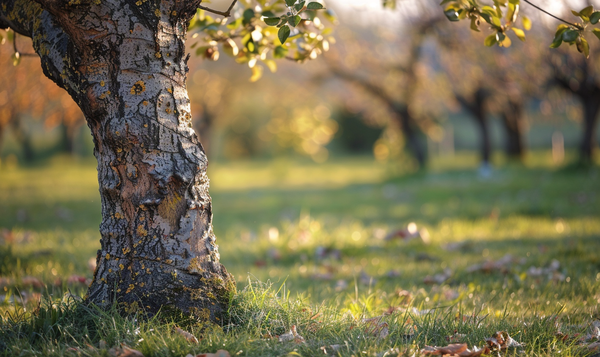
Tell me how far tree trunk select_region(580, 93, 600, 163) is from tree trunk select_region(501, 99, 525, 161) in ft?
15.4

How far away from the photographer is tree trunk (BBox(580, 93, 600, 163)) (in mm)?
10922

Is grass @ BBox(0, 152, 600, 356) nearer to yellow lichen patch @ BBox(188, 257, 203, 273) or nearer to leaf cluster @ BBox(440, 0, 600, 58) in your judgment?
yellow lichen patch @ BBox(188, 257, 203, 273)

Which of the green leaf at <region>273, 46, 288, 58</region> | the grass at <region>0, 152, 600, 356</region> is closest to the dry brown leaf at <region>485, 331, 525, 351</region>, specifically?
the grass at <region>0, 152, 600, 356</region>

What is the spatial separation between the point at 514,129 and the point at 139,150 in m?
17.3

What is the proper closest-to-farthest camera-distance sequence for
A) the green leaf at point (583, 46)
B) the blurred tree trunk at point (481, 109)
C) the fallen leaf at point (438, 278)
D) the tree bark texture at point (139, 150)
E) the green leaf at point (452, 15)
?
1. the tree bark texture at point (139, 150)
2. the green leaf at point (583, 46)
3. the green leaf at point (452, 15)
4. the fallen leaf at point (438, 278)
5. the blurred tree trunk at point (481, 109)

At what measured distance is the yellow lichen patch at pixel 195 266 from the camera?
2.08 metres

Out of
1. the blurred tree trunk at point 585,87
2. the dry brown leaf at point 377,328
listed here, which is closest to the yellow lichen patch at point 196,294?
the dry brown leaf at point 377,328

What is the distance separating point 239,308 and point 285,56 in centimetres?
172

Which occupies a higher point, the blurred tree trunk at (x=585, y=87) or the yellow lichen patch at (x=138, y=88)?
the blurred tree trunk at (x=585, y=87)

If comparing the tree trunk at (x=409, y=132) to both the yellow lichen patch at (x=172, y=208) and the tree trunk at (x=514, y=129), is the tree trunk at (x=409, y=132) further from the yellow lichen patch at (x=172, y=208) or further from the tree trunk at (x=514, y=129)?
the yellow lichen patch at (x=172, y=208)

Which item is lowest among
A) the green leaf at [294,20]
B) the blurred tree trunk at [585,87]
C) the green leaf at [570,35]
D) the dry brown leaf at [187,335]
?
the dry brown leaf at [187,335]

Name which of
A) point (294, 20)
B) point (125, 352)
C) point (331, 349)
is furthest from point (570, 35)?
point (125, 352)

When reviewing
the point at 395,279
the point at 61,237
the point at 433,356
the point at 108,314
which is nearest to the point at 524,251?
the point at 395,279

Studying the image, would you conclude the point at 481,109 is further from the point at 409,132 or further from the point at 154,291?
the point at 154,291
